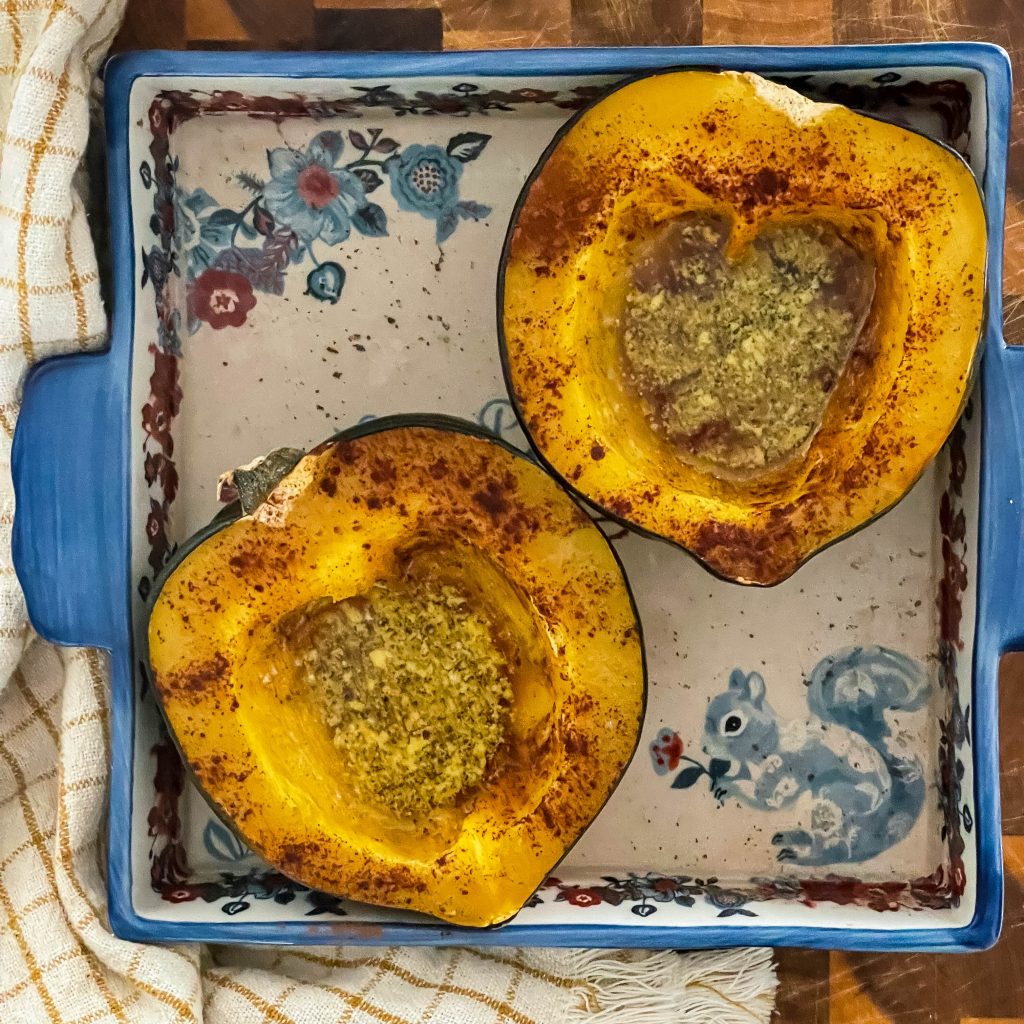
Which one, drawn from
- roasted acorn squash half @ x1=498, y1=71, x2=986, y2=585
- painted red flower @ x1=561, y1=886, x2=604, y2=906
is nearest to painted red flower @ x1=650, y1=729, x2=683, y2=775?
painted red flower @ x1=561, y1=886, x2=604, y2=906

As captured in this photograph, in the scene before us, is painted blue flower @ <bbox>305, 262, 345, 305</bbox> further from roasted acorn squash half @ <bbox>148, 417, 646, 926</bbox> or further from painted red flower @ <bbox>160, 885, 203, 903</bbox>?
painted red flower @ <bbox>160, 885, 203, 903</bbox>

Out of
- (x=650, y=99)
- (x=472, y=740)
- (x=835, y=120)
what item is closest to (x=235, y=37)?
(x=650, y=99)

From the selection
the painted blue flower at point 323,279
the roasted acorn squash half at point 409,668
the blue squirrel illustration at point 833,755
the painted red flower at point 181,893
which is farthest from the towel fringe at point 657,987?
the painted blue flower at point 323,279

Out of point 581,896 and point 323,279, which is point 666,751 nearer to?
point 581,896

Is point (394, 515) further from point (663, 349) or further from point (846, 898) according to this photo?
point (846, 898)

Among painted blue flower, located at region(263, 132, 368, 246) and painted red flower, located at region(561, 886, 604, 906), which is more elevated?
painted blue flower, located at region(263, 132, 368, 246)

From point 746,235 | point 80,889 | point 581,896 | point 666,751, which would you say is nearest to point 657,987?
point 581,896

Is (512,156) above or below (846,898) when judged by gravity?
above
